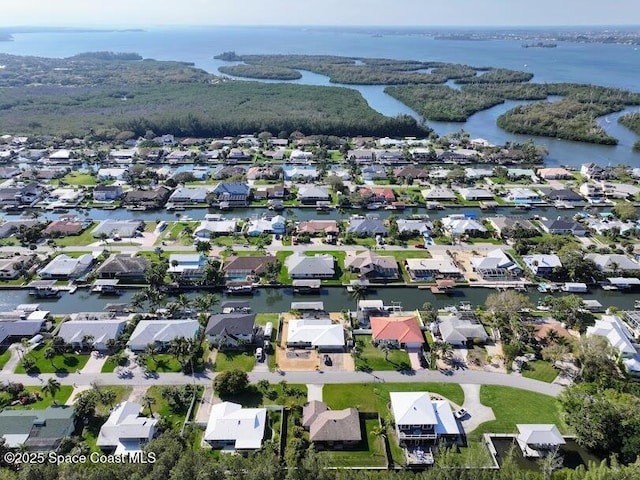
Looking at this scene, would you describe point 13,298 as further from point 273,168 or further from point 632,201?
point 632,201

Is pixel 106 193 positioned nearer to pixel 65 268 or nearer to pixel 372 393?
pixel 65 268

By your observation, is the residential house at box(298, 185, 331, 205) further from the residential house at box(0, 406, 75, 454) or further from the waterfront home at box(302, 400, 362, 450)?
the residential house at box(0, 406, 75, 454)

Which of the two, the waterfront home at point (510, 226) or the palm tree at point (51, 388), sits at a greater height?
the waterfront home at point (510, 226)

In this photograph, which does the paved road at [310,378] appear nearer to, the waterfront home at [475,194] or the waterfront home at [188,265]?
the waterfront home at [188,265]

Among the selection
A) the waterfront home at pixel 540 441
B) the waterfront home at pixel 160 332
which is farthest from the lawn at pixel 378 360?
the waterfront home at pixel 160 332

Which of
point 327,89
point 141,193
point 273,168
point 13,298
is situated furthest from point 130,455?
point 327,89

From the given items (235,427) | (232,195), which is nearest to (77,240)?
(232,195)
